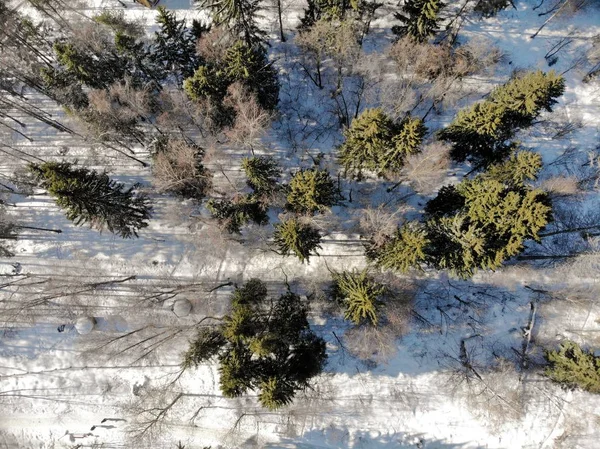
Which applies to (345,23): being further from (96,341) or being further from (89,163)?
(96,341)

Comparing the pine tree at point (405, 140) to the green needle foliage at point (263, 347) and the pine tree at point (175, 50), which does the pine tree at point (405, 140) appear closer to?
the green needle foliage at point (263, 347)

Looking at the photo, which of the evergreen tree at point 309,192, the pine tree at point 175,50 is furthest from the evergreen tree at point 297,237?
the pine tree at point 175,50

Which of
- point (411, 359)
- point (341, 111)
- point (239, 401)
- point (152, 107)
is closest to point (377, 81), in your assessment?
point (341, 111)

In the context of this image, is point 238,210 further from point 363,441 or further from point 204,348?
point 363,441

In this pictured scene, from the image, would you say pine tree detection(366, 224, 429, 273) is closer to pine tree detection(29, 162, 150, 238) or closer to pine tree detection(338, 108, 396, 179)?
pine tree detection(338, 108, 396, 179)

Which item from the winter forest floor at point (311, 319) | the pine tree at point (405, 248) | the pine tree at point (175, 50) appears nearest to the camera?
the pine tree at point (405, 248)

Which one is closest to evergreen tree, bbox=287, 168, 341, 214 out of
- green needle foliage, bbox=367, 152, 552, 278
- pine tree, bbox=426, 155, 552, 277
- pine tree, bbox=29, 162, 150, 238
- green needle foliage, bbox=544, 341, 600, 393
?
green needle foliage, bbox=367, 152, 552, 278

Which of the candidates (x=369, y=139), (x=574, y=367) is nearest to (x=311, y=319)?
(x=369, y=139)
